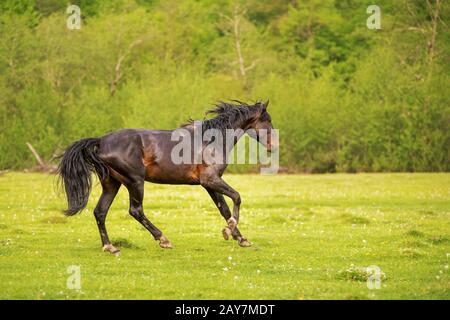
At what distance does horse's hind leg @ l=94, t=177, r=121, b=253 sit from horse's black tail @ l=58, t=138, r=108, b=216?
305 mm

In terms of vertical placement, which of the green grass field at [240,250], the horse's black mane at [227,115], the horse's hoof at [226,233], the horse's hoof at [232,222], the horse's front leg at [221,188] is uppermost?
the horse's black mane at [227,115]

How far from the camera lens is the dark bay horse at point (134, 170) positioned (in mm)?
15273

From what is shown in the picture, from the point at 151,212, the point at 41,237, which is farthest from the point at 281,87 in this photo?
the point at 41,237

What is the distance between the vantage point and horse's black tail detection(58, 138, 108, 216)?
1524 cm

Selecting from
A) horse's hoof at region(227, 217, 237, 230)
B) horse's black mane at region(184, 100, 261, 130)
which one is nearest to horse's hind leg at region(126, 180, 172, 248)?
horse's hoof at region(227, 217, 237, 230)

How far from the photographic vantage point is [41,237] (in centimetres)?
1717

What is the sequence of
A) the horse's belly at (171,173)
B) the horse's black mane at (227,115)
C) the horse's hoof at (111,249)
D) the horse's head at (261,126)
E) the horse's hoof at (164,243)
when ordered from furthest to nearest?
the horse's head at (261,126), the horse's black mane at (227,115), the horse's belly at (171,173), the horse's hoof at (164,243), the horse's hoof at (111,249)

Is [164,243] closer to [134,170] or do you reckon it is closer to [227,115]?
[134,170]

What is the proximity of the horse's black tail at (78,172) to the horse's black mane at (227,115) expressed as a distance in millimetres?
2038

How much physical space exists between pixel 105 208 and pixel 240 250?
8.62 feet

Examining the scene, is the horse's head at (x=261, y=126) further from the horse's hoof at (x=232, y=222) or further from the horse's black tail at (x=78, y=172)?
the horse's black tail at (x=78, y=172)

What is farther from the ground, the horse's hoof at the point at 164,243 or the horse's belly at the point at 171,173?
the horse's belly at the point at 171,173

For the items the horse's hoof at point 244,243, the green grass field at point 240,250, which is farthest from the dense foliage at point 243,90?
the horse's hoof at point 244,243
